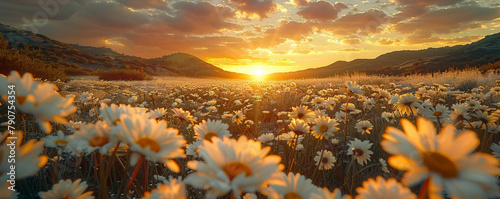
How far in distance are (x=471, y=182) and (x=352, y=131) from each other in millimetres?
2807

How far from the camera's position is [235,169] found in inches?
27.5

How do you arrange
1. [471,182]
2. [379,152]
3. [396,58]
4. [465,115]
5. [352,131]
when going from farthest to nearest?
[396,58] → [352,131] → [379,152] → [465,115] → [471,182]

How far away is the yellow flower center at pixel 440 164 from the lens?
654 mm

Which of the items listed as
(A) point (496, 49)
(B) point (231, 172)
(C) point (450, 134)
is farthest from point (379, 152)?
(A) point (496, 49)

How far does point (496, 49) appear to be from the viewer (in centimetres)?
6412

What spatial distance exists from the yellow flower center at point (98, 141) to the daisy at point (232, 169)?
1.35ft

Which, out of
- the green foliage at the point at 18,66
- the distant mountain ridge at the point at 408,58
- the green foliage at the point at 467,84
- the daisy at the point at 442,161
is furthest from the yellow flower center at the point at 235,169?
the distant mountain ridge at the point at 408,58

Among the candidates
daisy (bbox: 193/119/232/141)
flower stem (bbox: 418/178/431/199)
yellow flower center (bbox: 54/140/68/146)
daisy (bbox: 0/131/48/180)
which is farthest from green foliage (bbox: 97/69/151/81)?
flower stem (bbox: 418/178/431/199)

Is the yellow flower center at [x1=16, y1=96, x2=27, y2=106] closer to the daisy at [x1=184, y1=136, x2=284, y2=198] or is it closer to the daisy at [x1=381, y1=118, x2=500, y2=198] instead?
the daisy at [x1=184, y1=136, x2=284, y2=198]

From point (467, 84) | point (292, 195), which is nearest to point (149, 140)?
point (292, 195)

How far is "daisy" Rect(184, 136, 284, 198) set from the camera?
633 mm

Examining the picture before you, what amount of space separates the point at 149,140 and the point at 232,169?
0.92 ft

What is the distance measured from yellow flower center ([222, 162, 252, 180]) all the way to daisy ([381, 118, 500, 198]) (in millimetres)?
378

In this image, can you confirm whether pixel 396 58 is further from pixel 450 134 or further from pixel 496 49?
pixel 450 134
